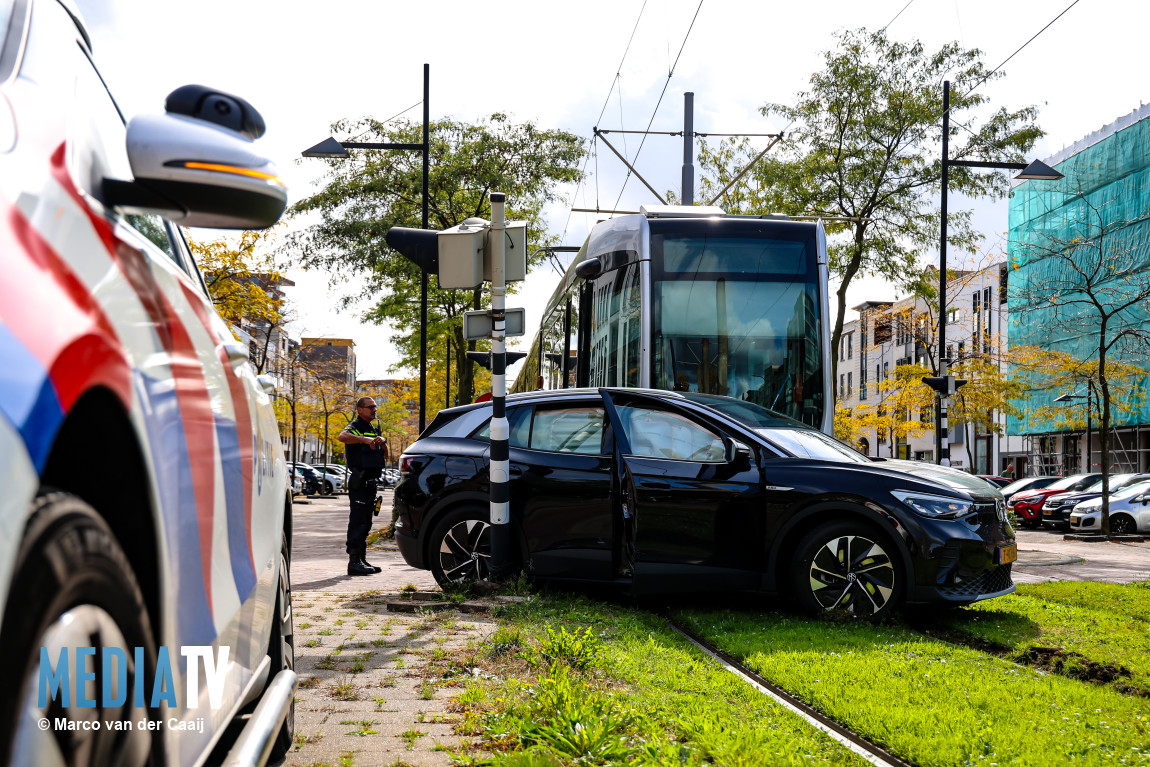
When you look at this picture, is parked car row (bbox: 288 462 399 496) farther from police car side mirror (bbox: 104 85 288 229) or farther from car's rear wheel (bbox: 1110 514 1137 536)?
police car side mirror (bbox: 104 85 288 229)

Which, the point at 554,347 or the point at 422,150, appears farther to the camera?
the point at 422,150

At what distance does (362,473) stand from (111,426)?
1064cm

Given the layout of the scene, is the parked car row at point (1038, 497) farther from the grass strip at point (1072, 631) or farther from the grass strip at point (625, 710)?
the grass strip at point (625, 710)

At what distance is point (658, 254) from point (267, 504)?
9.70 m

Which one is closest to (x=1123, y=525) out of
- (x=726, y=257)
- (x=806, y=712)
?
(x=726, y=257)

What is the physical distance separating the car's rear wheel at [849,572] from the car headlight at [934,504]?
29cm

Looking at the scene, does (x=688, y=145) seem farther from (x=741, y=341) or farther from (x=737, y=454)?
(x=737, y=454)

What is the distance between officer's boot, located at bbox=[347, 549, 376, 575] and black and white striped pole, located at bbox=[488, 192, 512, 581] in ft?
12.0

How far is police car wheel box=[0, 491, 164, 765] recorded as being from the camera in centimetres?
124

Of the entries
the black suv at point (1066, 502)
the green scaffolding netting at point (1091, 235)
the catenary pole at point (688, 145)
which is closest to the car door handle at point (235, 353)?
the catenary pole at point (688, 145)

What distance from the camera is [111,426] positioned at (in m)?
1.63

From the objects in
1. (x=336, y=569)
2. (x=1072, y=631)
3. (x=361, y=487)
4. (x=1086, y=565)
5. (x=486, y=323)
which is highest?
(x=486, y=323)

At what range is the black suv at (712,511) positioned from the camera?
7633mm

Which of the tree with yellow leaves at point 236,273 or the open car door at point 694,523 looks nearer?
the open car door at point 694,523
